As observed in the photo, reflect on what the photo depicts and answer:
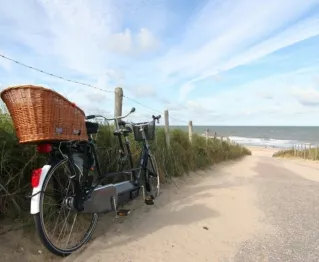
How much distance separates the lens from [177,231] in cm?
399

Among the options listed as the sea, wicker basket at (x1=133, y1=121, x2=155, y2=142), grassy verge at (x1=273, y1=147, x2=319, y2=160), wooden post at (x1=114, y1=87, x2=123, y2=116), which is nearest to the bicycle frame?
wicker basket at (x1=133, y1=121, x2=155, y2=142)

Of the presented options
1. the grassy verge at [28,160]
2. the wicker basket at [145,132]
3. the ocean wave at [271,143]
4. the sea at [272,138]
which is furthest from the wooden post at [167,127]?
the ocean wave at [271,143]

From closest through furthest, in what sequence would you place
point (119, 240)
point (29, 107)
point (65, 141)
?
point (29, 107), point (65, 141), point (119, 240)

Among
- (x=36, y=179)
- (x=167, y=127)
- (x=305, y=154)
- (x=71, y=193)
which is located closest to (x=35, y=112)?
(x=36, y=179)

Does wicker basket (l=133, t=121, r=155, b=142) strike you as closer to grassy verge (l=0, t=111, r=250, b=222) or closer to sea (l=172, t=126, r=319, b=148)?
grassy verge (l=0, t=111, r=250, b=222)

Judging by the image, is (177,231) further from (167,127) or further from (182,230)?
(167,127)

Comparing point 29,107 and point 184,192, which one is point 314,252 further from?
point 29,107

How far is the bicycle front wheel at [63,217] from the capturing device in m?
3.28

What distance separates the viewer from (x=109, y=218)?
13.9 ft

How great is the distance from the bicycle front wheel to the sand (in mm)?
136

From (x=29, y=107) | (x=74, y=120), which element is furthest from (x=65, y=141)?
(x=29, y=107)

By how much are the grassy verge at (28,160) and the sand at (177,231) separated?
0.34m

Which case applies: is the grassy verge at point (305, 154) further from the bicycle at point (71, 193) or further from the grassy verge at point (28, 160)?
the bicycle at point (71, 193)

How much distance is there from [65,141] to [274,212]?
3456 mm
